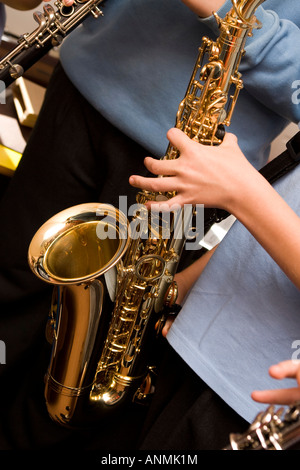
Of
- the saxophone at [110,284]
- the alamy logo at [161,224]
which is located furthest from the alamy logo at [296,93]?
the alamy logo at [161,224]

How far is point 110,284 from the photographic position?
1.17 m

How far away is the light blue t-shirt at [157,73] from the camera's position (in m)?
1.13

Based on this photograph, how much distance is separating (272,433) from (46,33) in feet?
3.37

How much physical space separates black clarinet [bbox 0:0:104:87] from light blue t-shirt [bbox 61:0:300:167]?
6cm

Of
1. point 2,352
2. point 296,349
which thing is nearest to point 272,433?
point 296,349

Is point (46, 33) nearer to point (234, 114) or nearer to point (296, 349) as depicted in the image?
point (234, 114)

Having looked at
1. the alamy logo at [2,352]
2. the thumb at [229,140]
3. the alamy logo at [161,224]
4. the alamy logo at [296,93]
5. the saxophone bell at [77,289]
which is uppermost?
the alamy logo at [296,93]

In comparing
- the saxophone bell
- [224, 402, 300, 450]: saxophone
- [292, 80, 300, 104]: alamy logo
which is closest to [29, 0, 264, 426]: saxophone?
the saxophone bell

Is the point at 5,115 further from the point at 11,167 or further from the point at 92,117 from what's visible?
the point at 92,117

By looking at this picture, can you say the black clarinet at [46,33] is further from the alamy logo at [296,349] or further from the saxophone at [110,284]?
the alamy logo at [296,349]

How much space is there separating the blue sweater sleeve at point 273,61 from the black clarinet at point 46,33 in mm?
320

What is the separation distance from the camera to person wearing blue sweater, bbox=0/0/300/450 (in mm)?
1002

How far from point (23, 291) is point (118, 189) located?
1.43 feet
